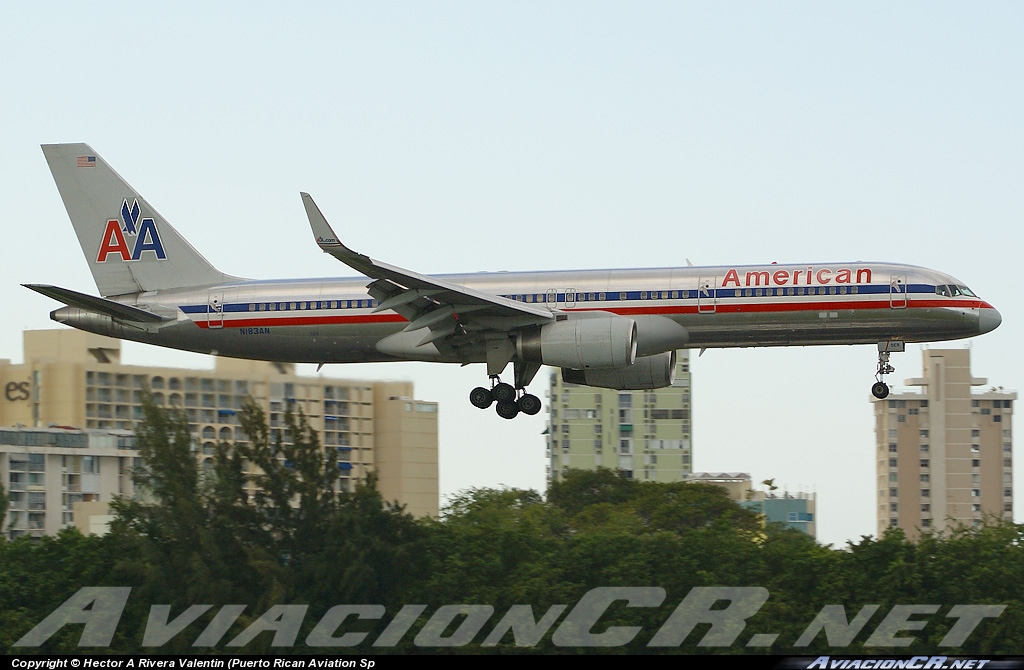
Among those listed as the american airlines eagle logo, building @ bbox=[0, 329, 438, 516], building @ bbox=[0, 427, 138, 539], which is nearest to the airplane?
the american airlines eagle logo

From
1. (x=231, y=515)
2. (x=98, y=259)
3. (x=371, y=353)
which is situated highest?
(x=98, y=259)

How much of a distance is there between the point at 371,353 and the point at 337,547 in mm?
38714

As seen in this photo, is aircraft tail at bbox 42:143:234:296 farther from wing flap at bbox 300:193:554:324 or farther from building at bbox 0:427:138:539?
building at bbox 0:427:138:539

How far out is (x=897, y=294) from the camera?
169 ft

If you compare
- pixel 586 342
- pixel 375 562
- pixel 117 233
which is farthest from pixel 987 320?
pixel 375 562

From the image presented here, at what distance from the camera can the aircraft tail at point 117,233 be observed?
59.2 meters

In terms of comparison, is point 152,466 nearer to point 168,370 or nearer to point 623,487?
point 623,487

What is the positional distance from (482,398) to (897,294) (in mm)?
14517

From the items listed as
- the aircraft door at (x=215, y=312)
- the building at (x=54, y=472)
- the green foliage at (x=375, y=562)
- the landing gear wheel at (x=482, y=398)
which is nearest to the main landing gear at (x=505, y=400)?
the landing gear wheel at (x=482, y=398)

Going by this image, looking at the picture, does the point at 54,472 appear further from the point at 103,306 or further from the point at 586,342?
the point at 586,342

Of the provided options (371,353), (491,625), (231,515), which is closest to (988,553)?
(491,625)

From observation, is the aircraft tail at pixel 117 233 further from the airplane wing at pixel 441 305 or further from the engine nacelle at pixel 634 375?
the engine nacelle at pixel 634 375

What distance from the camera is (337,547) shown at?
303 feet

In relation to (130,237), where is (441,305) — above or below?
below
